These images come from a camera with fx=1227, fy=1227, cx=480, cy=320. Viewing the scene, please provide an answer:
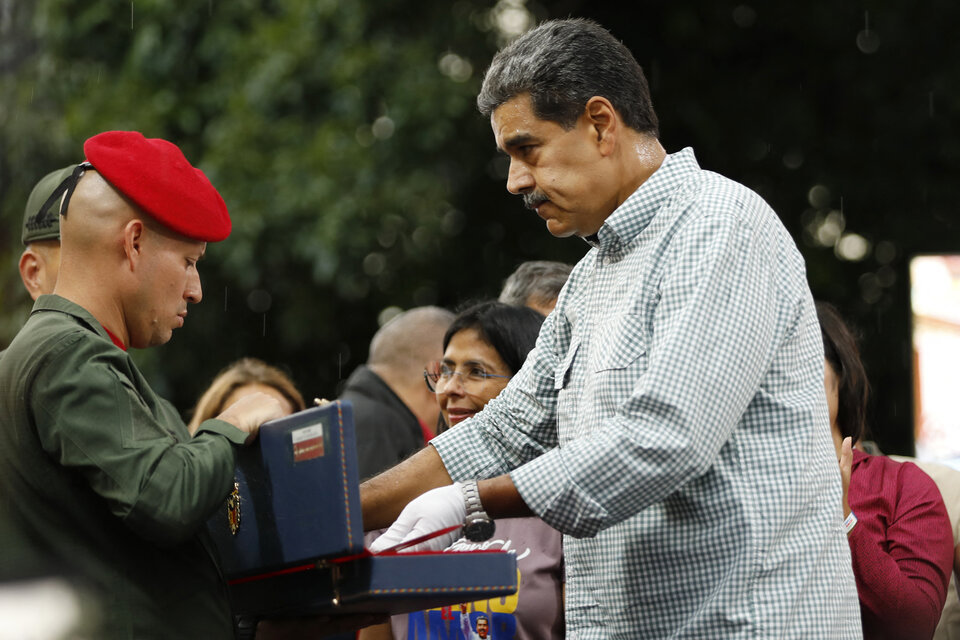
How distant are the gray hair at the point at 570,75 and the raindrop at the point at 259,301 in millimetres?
6075

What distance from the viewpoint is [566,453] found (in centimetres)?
244

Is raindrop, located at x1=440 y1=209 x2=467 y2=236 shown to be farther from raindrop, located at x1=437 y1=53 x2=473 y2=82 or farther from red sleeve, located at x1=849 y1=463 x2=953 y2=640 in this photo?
red sleeve, located at x1=849 y1=463 x2=953 y2=640

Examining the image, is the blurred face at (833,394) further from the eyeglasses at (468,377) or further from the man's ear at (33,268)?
the man's ear at (33,268)

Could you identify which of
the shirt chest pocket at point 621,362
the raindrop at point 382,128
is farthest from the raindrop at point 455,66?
the shirt chest pocket at point 621,362

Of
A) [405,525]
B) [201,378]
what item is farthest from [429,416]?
[405,525]

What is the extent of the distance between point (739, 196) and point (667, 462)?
0.62m

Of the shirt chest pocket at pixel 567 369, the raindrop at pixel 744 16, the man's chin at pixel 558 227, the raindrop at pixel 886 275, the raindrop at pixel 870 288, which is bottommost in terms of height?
the raindrop at pixel 870 288

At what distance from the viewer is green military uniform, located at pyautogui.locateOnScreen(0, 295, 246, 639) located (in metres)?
2.41

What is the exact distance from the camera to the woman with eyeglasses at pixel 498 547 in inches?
139

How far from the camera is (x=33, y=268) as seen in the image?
427 centimetres

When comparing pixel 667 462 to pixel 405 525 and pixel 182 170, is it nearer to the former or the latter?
pixel 405 525

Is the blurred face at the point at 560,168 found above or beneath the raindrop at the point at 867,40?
beneath

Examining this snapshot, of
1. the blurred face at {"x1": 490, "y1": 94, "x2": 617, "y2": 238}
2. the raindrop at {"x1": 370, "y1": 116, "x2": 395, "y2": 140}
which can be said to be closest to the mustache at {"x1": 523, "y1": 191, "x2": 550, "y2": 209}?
the blurred face at {"x1": 490, "y1": 94, "x2": 617, "y2": 238}

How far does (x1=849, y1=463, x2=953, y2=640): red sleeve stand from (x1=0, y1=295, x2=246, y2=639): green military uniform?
1842mm
